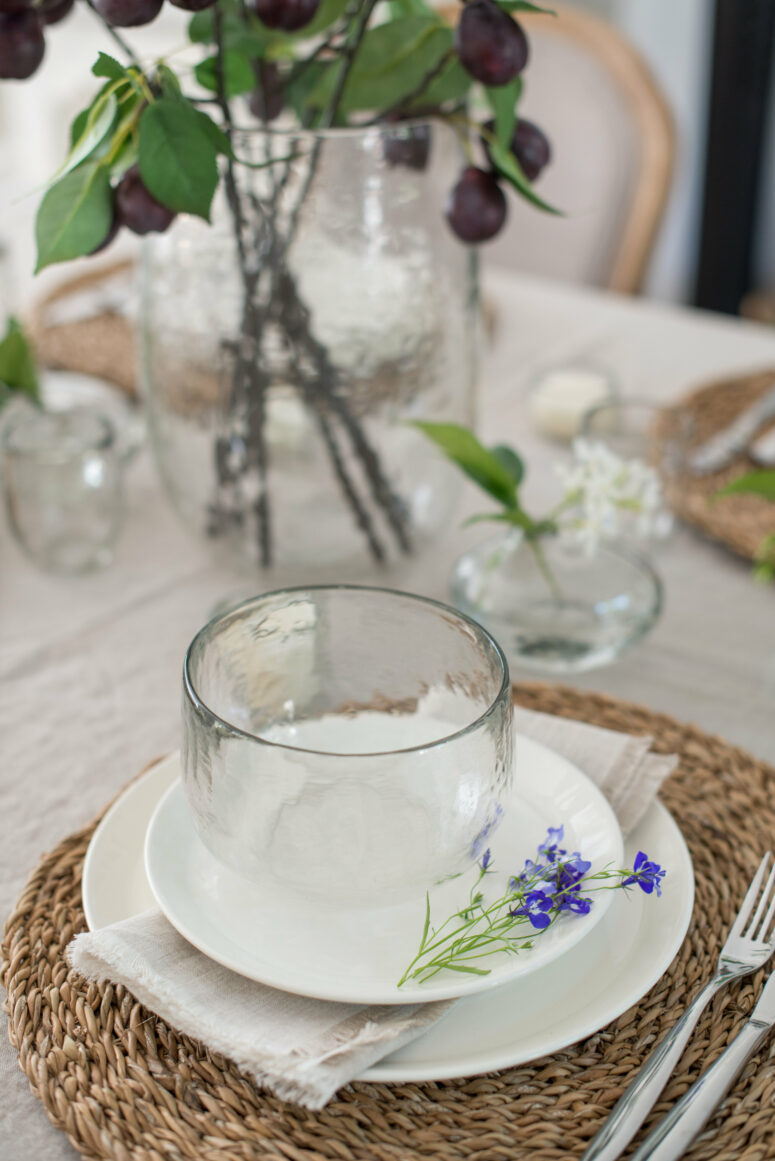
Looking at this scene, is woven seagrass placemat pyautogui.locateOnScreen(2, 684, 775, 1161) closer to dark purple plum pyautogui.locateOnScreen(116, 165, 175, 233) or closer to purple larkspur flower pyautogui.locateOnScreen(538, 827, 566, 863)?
purple larkspur flower pyautogui.locateOnScreen(538, 827, 566, 863)

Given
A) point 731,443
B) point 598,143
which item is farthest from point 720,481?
point 598,143

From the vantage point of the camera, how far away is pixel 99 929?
389 millimetres

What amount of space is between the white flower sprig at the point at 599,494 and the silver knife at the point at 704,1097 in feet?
1.01

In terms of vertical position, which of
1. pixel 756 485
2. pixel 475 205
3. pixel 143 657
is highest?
pixel 475 205

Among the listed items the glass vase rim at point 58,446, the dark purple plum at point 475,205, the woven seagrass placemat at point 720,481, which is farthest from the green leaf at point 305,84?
the woven seagrass placemat at point 720,481

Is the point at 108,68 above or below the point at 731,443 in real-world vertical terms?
above

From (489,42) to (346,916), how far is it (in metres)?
0.39

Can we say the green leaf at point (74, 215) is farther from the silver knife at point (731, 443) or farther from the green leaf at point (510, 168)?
the silver knife at point (731, 443)

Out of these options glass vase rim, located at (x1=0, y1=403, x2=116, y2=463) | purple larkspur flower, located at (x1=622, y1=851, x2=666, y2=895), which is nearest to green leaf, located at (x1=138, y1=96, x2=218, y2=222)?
glass vase rim, located at (x1=0, y1=403, x2=116, y2=463)

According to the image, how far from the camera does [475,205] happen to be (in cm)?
60

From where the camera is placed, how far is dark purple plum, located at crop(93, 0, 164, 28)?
1.52ft

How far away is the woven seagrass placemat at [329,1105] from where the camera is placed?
35cm

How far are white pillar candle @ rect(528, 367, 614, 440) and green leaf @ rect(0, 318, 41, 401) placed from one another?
394 mm

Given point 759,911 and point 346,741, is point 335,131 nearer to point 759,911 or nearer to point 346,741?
point 346,741
